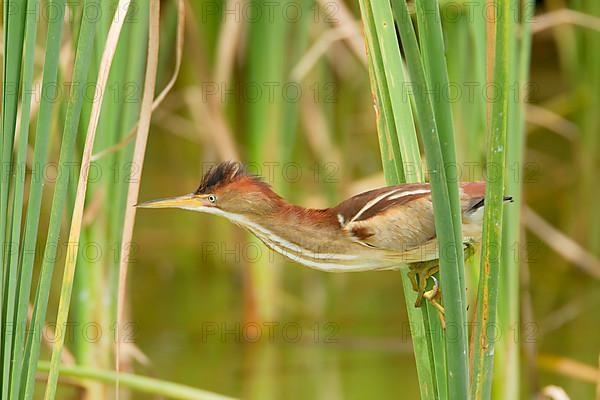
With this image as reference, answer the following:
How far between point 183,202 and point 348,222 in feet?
0.76

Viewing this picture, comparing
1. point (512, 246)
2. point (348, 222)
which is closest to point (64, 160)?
point (348, 222)

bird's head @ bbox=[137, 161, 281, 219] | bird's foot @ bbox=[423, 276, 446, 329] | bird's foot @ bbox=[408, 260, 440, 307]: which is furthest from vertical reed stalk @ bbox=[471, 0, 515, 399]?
bird's head @ bbox=[137, 161, 281, 219]

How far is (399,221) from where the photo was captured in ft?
4.45

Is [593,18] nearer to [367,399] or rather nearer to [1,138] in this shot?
[367,399]

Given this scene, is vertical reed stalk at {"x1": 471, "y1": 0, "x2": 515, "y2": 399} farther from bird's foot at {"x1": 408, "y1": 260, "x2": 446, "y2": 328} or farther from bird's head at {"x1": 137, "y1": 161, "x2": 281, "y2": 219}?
bird's head at {"x1": 137, "y1": 161, "x2": 281, "y2": 219}

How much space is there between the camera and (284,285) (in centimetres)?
338

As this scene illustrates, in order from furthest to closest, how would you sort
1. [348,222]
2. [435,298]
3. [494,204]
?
[348,222] < [435,298] < [494,204]

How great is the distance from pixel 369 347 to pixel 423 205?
1.60m

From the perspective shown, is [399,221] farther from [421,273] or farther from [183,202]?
[183,202]

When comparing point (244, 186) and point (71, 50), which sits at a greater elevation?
point (71, 50)

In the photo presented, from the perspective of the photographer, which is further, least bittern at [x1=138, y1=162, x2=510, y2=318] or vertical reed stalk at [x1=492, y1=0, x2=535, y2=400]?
vertical reed stalk at [x1=492, y1=0, x2=535, y2=400]

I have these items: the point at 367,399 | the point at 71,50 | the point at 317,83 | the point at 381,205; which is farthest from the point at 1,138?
the point at 317,83

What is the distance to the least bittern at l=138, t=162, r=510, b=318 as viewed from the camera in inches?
52.8

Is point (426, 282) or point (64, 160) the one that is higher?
point (64, 160)
